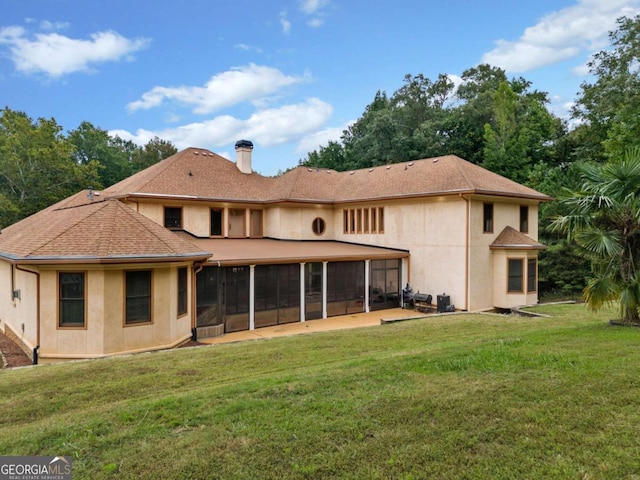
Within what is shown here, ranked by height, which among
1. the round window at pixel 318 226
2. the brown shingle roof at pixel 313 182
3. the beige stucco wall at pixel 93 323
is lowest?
the beige stucco wall at pixel 93 323

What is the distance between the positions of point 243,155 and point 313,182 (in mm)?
3970

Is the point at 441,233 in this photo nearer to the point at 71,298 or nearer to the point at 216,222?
the point at 216,222

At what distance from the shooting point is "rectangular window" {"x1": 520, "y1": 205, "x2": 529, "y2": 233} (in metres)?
17.6

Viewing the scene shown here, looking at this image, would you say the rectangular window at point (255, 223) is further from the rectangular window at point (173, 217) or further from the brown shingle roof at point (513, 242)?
the brown shingle roof at point (513, 242)

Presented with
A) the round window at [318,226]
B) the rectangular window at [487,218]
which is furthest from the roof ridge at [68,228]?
the rectangular window at [487,218]

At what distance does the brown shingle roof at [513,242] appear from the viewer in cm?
1597

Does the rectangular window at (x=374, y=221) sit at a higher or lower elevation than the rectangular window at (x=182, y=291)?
higher

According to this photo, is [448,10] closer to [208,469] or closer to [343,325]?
[343,325]

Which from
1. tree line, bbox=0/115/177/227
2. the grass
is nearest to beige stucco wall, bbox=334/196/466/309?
the grass

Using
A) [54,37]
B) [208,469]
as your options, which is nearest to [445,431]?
[208,469]

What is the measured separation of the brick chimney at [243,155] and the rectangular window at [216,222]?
12.4 feet

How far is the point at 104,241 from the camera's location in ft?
31.9

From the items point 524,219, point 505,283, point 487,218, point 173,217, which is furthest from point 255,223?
point 524,219

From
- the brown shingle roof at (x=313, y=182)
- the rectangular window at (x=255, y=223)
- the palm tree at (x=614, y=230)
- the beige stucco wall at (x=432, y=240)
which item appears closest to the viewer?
the palm tree at (x=614, y=230)
